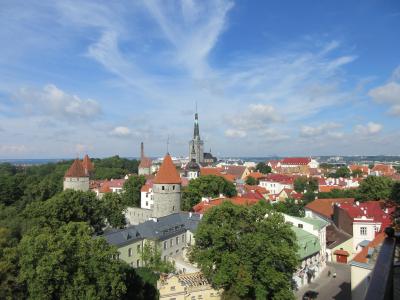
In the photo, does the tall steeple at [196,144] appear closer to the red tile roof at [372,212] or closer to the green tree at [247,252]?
the red tile roof at [372,212]

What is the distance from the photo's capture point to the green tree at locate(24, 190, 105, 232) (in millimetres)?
27712

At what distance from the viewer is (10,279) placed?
714 inches

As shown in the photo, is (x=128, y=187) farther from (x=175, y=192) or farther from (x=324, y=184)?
(x=324, y=184)

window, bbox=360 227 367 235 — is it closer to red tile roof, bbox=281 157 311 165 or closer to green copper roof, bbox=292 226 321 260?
green copper roof, bbox=292 226 321 260

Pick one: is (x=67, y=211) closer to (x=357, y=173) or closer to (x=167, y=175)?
(x=167, y=175)

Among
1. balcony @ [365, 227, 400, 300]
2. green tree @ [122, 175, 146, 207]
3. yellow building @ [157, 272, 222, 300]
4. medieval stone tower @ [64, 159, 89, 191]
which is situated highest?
balcony @ [365, 227, 400, 300]

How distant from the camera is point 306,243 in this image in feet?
87.1

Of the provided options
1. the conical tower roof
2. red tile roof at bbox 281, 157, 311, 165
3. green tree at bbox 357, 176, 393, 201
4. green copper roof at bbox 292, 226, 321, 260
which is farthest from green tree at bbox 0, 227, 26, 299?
red tile roof at bbox 281, 157, 311, 165

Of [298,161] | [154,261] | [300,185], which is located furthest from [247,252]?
[298,161]

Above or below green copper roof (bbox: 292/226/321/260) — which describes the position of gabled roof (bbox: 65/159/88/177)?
above

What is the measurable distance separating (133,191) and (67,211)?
70.1 ft

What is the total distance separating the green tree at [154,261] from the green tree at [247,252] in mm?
4887

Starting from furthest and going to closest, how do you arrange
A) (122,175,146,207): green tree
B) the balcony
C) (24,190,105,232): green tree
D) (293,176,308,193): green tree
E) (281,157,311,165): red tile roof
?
(281,157,311,165): red tile roof
(293,176,308,193): green tree
(122,175,146,207): green tree
(24,190,105,232): green tree
the balcony

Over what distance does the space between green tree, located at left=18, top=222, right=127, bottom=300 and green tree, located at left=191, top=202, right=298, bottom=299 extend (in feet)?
15.4
